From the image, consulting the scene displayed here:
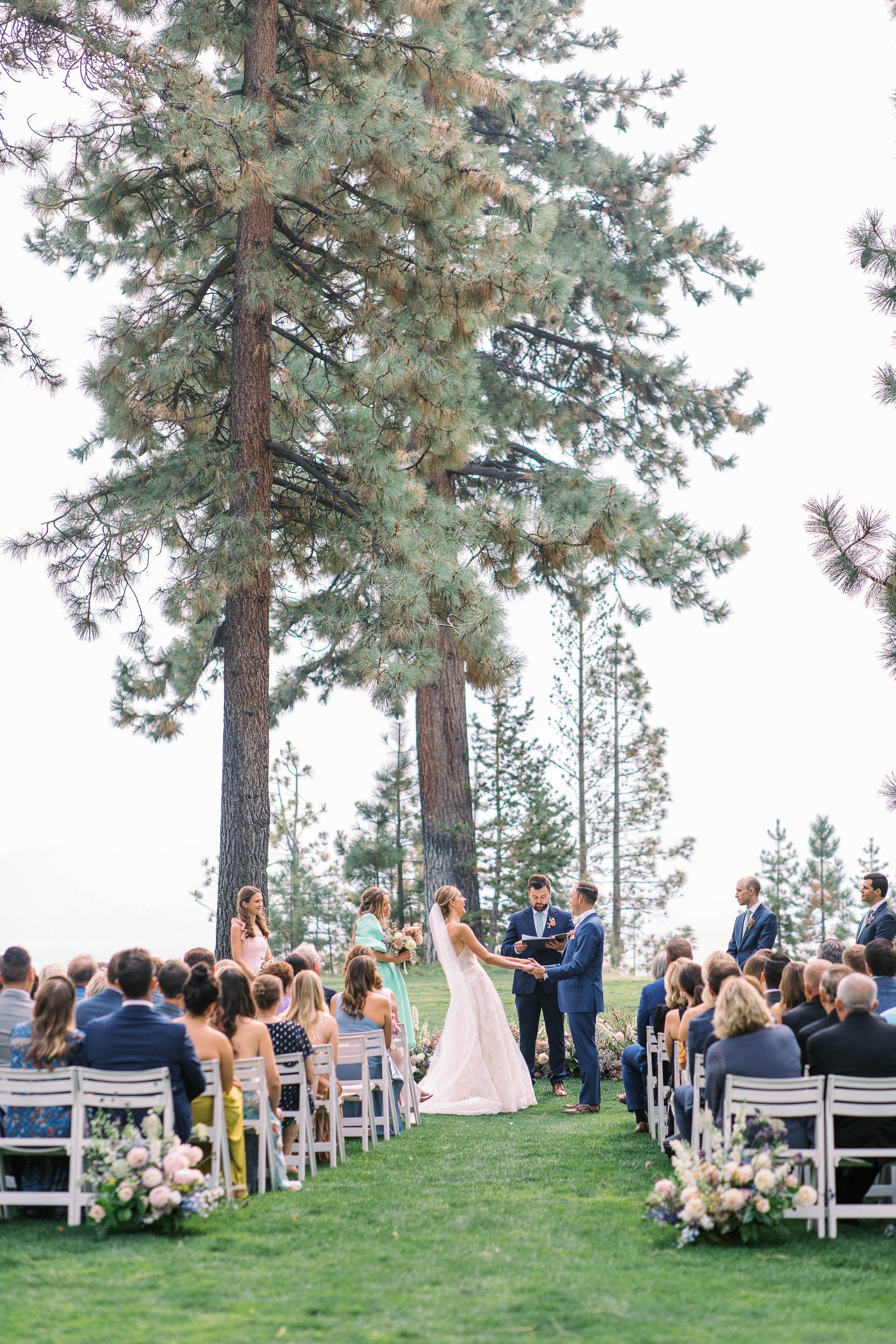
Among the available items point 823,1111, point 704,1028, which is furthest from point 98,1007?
point 823,1111

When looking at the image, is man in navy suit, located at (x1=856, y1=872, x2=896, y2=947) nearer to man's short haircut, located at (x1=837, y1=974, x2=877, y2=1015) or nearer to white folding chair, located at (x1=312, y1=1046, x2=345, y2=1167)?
man's short haircut, located at (x1=837, y1=974, x2=877, y2=1015)

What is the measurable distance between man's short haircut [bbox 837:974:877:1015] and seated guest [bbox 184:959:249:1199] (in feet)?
10.3

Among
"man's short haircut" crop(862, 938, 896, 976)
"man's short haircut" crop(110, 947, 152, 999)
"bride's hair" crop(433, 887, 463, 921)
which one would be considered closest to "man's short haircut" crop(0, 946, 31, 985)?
"man's short haircut" crop(110, 947, 152, 999)

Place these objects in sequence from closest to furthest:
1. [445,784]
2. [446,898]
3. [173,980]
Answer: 1. [173,980]
2. [446,898]
3. [445,784]

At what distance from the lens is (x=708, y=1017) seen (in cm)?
709

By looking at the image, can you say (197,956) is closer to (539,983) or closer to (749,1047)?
(749,1047)

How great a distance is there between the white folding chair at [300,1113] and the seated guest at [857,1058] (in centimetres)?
291

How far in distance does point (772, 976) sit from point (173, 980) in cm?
391

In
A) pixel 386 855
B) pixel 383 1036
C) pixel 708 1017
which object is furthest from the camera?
pixel 386 855

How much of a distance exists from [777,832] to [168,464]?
3392 cm

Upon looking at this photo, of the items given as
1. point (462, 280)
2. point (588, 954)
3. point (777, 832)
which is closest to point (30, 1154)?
point (588, 954)

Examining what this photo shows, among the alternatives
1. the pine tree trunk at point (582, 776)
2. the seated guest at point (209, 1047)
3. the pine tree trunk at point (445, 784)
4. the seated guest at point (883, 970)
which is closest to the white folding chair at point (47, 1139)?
the seated guest at point (209, 1047)

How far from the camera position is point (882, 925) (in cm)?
1043

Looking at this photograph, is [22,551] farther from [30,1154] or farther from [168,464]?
[30,1154]
